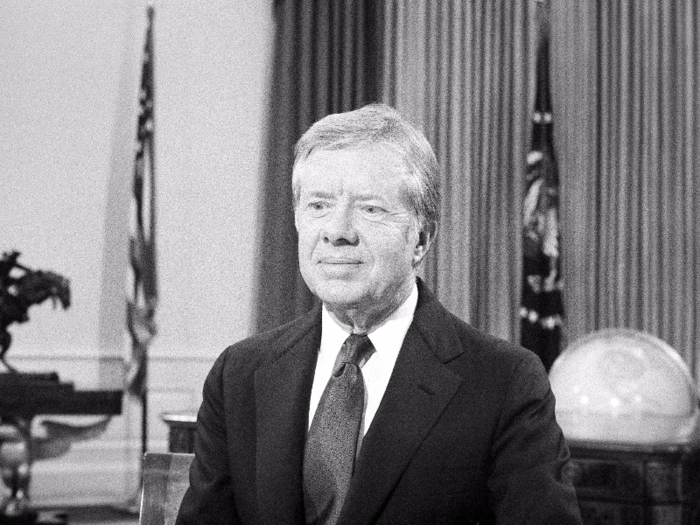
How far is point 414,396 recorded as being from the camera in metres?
1.81

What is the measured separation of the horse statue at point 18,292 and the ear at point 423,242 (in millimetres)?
4203

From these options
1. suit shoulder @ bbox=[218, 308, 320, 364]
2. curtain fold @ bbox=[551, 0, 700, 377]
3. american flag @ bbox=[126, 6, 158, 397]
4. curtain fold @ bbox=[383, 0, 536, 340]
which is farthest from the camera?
curtain fold @ bbox=[551, 0, 700, 377]

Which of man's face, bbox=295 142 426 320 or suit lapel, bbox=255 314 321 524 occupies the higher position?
man's face, bbox=295 142 426 320

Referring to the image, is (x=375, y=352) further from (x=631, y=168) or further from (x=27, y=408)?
(x=631, y=168)

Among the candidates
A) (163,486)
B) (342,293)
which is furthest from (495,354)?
(163,486)

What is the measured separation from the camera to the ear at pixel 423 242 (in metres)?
1.87

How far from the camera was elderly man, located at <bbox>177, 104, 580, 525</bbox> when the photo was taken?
1.75 meters

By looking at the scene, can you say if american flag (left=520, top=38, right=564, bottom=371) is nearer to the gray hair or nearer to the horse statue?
the horse statue

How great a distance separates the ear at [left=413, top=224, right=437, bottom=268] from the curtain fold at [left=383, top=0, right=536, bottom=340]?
17.4 feet

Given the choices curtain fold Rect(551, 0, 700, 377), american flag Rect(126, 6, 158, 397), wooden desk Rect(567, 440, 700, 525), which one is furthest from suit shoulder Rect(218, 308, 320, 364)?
curtain fold Rect(551, 0, 700, 377)

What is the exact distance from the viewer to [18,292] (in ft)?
18.9

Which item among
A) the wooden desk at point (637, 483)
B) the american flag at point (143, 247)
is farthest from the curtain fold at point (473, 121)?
the wooden desk at point (637, 483)

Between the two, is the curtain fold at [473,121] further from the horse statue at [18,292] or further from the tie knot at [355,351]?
the tie knot at [355,351]

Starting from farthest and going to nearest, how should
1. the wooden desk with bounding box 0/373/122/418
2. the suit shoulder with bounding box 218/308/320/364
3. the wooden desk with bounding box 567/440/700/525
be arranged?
the wooden desk with bounding box 0/373/122/418, the wooden desk with bounding box 567/440/700/525, the suit shoulder with bounding box 218/308/320/364
